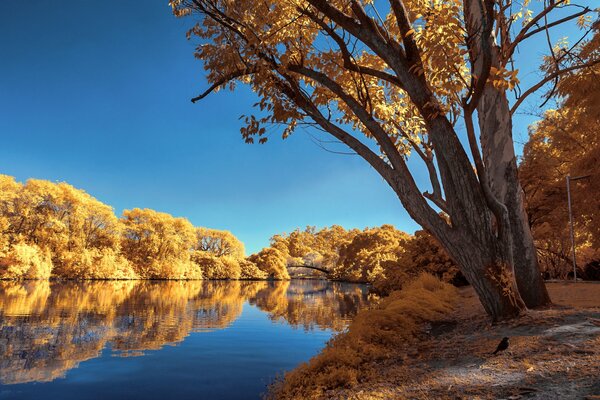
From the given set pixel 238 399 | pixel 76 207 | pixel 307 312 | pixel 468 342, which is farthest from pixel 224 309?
pixel 76 207

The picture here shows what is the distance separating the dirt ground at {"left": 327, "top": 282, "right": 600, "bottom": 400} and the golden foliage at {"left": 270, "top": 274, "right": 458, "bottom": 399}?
0.25 m

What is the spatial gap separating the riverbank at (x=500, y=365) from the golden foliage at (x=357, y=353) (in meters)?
0.10

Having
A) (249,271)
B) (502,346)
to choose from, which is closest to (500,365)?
(502,346)

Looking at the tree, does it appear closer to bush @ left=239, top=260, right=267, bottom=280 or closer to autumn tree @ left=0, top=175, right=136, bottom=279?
autumn tree @ left=0, top=175, right=136, bottom=279

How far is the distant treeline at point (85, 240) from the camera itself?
29.6m

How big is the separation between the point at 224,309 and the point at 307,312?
3345mm

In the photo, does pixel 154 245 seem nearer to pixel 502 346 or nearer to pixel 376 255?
pixel 376 255

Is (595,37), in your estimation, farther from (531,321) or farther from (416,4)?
(531,321)

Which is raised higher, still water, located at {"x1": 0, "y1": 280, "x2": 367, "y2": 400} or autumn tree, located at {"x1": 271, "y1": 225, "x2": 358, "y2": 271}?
autumn tree, located at {"x1": 271, "y1": 225, "x2": 358, "y2": 271}

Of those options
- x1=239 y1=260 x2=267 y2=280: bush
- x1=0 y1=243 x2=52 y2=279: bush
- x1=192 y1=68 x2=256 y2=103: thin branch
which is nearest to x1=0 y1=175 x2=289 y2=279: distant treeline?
x1=0 y1=243 x2=52 y2=279: bush

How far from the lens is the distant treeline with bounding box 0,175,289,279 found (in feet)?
97.0

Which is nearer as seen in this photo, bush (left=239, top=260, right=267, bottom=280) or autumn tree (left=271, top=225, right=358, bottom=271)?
bush (left=239, top=260, right=267, bottom=280)

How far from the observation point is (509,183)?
20.9 ft

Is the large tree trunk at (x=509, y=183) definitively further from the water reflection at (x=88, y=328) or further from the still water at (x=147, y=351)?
the water reflection at (x=88, y=328)
